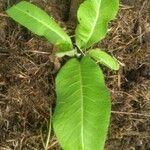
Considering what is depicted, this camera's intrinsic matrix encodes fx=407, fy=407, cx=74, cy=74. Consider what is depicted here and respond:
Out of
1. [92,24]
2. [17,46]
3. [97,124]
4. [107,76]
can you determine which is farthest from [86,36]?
[97,124]

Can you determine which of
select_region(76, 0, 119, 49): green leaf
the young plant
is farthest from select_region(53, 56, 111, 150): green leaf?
select_region(76, 0, 119, 49): green leaf

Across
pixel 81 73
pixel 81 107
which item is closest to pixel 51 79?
pixel 81 73

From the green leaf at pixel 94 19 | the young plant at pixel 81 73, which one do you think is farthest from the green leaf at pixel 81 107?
the green leaf at pixel 94 19

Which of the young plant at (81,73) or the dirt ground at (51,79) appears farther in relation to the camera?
the dirt ground at (51,79)

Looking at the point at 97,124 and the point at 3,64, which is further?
the point at 3,64

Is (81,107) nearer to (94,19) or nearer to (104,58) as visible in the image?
(104,58)

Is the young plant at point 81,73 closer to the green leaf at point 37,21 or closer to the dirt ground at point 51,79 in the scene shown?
the green leaf at point 37,21

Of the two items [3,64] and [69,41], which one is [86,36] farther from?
[3,64]
